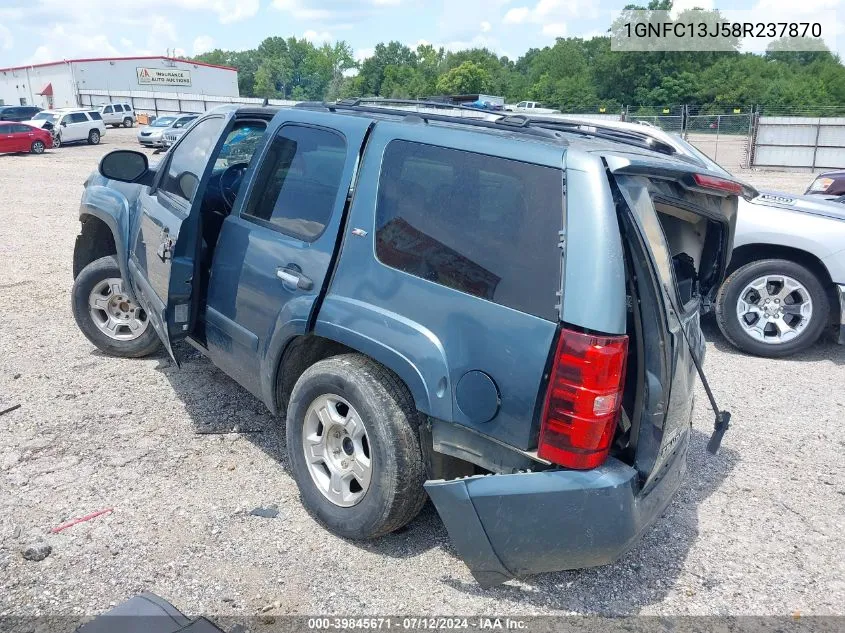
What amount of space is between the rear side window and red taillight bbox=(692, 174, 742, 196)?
0.81 m

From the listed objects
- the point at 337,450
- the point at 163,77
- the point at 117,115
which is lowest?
the point at 337,450

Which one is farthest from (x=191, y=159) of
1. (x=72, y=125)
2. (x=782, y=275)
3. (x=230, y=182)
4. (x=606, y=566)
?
(x=72, y=125)

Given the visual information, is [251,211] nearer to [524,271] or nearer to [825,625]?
[524,271]

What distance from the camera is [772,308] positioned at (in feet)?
20.3

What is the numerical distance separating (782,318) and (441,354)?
174 inches

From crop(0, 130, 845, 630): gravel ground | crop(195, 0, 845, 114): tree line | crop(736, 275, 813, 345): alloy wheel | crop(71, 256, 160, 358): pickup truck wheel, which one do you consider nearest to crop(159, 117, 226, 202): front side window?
crop(71, 256, 160, 358): pickup truck wheel

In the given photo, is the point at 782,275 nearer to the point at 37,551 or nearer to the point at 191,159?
the point at 191,159

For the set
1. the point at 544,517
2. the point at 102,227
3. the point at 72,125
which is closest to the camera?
the point at 544,517

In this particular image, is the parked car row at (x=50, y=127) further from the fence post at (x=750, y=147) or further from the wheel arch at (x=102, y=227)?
the fence post at (x=750, y=147)

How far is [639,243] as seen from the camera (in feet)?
8.86

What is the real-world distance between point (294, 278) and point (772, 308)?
447 centimetres

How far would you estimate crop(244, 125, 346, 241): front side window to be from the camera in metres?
3.56

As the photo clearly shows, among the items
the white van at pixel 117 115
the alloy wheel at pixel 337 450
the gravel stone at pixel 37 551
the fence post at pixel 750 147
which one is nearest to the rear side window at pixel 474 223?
the alloy wheel at pixel 337 450

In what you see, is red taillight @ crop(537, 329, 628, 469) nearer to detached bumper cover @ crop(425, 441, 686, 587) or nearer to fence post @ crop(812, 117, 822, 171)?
detached bumper cover @ crop(425, 441, 686, 587)
